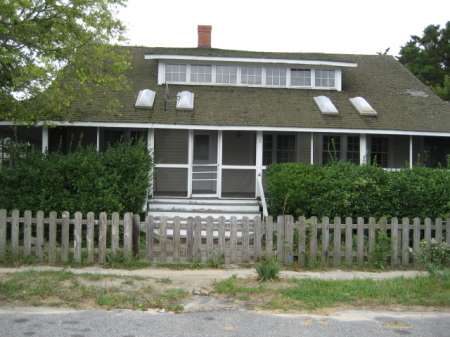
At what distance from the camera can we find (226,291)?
24.9ft

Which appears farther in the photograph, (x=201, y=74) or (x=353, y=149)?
(x=201, y=74)

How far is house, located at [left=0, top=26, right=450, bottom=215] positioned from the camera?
14617 millimetres

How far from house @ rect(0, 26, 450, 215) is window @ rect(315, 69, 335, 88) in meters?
0.04

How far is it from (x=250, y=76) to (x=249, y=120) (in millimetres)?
4113

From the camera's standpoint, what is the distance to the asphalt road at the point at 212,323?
18.9ft

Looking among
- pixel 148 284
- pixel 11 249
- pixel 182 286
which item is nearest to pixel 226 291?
pixel 182 286

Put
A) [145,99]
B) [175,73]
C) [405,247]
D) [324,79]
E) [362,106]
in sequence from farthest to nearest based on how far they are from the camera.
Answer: [324,79] → [175,73] → [362,106] → [145,99] → [405,247]

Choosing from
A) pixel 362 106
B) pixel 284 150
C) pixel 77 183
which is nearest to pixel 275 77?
pixel 284 150

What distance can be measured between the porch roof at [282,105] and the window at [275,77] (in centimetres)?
49

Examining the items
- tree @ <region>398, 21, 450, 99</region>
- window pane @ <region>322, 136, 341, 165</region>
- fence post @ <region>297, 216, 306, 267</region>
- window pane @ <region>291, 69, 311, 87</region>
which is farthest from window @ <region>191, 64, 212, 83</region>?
tree @ <region>398, 21, 450, 99</region>

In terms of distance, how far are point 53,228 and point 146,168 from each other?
10.8ft

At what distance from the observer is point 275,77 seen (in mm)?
18344

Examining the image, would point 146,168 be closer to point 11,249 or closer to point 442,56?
point 11,249

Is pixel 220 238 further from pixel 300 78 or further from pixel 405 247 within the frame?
pixel 300 78
